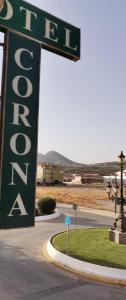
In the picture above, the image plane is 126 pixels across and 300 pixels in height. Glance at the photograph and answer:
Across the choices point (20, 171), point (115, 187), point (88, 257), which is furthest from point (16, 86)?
point (115, 187)

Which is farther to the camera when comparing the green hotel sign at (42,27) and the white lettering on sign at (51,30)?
the white lettering on sign at (51,30)

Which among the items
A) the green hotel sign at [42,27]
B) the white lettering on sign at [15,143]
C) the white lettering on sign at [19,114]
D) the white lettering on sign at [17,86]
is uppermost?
the green hotel sign at [42,27]

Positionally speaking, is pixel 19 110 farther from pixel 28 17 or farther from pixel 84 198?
pixel 84 198

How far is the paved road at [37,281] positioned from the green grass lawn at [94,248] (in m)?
1.45

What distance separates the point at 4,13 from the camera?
4922mm

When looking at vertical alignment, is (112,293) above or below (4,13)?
below

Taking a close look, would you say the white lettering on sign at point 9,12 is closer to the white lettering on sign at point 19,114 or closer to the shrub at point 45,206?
the white lettering on sign at point 19,114

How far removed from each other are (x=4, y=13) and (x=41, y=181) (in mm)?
105216

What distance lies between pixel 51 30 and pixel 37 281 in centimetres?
1297

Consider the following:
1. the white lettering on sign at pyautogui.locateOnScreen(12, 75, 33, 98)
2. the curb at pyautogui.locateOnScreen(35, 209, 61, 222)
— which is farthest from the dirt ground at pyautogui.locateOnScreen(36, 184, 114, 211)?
the white lettering on sign at pyautogui.locateOnScreen(12, 75, 33, 98)

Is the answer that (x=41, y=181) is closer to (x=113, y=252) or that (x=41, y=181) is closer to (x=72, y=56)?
(x=113, y=252)

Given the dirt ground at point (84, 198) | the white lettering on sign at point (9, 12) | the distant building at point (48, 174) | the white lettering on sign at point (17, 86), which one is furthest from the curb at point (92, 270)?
the distant building at point (48, 174)

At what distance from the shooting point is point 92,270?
16500 mm

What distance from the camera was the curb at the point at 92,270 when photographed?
15.8 meters
